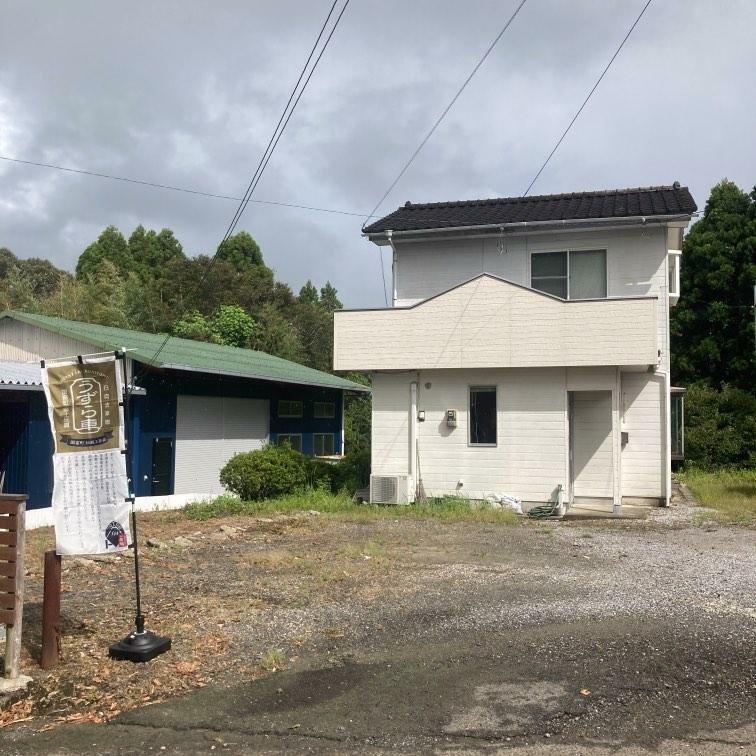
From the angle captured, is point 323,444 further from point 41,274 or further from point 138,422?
point 41,274

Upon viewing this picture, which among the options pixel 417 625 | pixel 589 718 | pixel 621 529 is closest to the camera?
pixel 589 718

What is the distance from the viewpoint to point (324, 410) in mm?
23469

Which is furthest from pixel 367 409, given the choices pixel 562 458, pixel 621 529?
pixel 621 529

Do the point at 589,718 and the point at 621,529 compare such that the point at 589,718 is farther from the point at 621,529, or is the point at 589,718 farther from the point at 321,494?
the point at 321,494

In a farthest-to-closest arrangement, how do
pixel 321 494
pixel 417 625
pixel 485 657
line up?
pixel 321 494 < pixel 417 625 < pixel 485 657

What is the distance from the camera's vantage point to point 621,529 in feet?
39.2

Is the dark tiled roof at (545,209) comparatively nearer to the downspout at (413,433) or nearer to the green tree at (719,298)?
the downspout at (413,433)

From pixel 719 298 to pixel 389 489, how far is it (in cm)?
1725

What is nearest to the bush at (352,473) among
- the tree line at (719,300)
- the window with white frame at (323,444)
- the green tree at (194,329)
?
the window with white frame at (323,444)

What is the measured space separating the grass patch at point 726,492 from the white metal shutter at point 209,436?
10.7 m

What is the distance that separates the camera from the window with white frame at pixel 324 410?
2300cm

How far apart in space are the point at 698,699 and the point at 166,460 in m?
13.8

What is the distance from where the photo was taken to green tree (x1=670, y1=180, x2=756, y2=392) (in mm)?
25578

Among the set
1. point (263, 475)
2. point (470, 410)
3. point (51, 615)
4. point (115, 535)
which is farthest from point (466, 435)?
point (51, 615)
